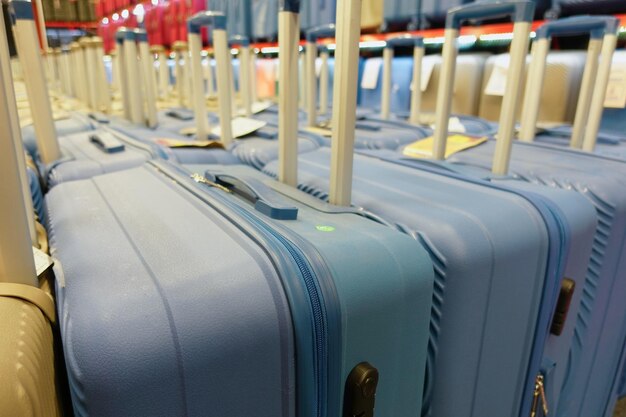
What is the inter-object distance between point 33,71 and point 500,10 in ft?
3.43

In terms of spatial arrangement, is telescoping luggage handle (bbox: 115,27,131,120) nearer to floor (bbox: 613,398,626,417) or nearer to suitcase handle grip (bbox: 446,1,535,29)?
Result: suitcase handle grip (bbox: 446,1,535,29)

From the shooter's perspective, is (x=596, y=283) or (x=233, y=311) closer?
(x=233, y=311)

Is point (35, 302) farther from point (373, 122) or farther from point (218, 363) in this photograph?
point (373, 122)

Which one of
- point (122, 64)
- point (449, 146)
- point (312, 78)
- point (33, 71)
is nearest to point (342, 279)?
point (449, 146)

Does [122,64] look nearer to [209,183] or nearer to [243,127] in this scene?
[243,127]

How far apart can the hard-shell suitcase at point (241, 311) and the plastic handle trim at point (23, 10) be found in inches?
25.0

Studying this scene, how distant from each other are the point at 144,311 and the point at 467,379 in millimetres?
448

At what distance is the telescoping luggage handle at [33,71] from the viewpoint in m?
0.99

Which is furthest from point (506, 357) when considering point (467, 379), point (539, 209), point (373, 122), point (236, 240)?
point (373, 122)

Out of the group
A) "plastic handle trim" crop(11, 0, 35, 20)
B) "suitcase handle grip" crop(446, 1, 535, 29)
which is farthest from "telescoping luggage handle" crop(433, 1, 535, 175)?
"plastic handle trim" crop(11, 0, 35, 20)

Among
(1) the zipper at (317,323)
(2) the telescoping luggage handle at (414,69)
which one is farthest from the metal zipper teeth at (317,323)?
(2) the telescoping luggage handle at (414,69)

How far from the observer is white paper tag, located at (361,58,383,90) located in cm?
258

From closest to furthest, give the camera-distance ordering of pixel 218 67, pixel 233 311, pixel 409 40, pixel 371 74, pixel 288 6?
pixel 233 311 → pixel 288 6 → pixel 218 67 → pixel 409 40 → pixel 371 74

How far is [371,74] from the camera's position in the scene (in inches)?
103
